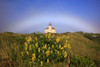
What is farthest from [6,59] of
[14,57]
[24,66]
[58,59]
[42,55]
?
[58,59]

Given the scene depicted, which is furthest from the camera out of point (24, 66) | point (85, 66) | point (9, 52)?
point (9, 52)

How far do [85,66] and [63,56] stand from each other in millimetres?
1086

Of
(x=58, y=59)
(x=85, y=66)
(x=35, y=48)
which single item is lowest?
(x=85, y=66)

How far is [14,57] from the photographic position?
4.72 meters

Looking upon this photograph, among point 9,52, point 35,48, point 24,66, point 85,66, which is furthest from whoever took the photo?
point 9,52

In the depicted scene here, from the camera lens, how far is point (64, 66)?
3.87 meters

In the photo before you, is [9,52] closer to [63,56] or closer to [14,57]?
[14,57]

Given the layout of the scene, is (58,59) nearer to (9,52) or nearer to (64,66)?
(64,66)

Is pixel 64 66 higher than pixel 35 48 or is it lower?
lower

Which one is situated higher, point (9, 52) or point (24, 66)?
point (9, 52)

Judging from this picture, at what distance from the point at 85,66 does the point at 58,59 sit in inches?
50.0

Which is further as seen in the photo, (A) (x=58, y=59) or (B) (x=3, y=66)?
(A) (x=58, y=59)

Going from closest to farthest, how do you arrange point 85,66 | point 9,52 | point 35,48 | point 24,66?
point 24,66, point 85,66, point 35,48, point 9,52

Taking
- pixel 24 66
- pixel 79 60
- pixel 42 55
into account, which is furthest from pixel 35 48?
pixel 79 60
